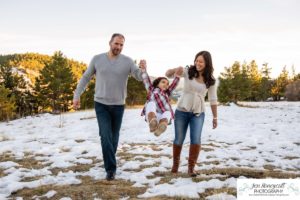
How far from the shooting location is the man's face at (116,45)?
21.5 feet

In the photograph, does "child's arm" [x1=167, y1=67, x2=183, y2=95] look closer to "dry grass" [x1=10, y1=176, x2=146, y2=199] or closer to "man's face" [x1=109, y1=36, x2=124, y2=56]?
"man's face" [x1=109, y1=36, x2=124, y2=56]

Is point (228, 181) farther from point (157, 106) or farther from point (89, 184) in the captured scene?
point (89, 184)

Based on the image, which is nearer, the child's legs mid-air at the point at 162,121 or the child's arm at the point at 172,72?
the child's legs mid-air at the point at 162,121

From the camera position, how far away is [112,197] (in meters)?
5.67

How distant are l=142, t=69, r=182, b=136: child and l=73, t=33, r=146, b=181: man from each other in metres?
0.33

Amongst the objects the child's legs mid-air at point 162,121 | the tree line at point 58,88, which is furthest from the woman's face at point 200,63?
the tree line at point 58,88

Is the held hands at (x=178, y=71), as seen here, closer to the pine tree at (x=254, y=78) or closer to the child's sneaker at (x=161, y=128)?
the child's sneaker at (x=161, y=128)

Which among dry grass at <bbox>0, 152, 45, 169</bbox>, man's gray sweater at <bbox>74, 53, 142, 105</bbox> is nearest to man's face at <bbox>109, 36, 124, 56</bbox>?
man's gray sweater at <bbox>74, 53, 142, 105</bbox>

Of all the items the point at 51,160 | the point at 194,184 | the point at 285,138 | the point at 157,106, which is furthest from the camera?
the point at 285,138

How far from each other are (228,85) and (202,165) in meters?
42.0

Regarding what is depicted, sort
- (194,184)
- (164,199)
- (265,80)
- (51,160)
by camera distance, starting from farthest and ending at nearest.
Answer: (265,80) → (51,160) → (194,184) → (164,199)

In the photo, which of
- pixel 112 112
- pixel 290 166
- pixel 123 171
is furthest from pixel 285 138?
pixel 112 112

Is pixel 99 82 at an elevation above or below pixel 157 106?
above
